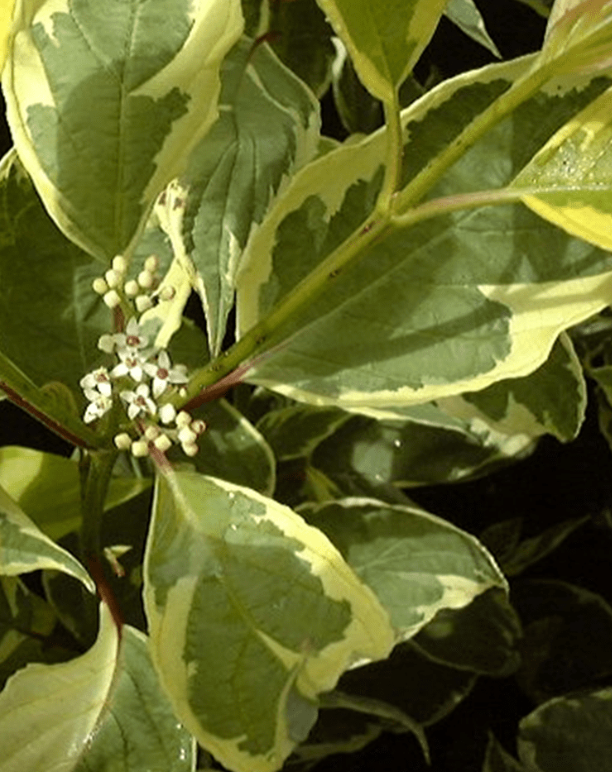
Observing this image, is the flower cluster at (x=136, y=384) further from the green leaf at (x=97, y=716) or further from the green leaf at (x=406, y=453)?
the green leaf at (x=406, y=453)

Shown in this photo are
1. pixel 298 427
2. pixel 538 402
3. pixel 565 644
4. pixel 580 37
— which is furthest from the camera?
pixel 565 644

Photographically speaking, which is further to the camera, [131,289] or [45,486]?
[45,486]

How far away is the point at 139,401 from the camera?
0.58m

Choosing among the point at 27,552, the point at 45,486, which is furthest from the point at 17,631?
the point at 27,552

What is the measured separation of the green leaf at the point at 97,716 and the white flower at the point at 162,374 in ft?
0.49

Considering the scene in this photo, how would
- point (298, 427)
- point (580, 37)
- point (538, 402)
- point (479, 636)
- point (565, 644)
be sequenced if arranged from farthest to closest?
point (565, 644)
point (479, 636)
point (298, 427)
point (538, 402)
point (580, 37)

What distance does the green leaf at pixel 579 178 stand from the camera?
0.48m

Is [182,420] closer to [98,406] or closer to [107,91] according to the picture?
[98,406]

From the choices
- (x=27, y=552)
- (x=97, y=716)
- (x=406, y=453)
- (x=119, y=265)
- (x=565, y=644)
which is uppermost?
(x=119, y=265)

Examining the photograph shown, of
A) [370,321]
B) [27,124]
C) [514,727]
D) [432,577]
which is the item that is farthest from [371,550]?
[514,727]

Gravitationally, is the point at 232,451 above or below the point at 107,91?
below

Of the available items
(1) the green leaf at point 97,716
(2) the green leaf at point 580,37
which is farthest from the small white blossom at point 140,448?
(2) the green leaf at point 580,37

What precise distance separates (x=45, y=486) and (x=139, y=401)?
197 mm

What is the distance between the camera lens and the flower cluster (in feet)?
1.90
